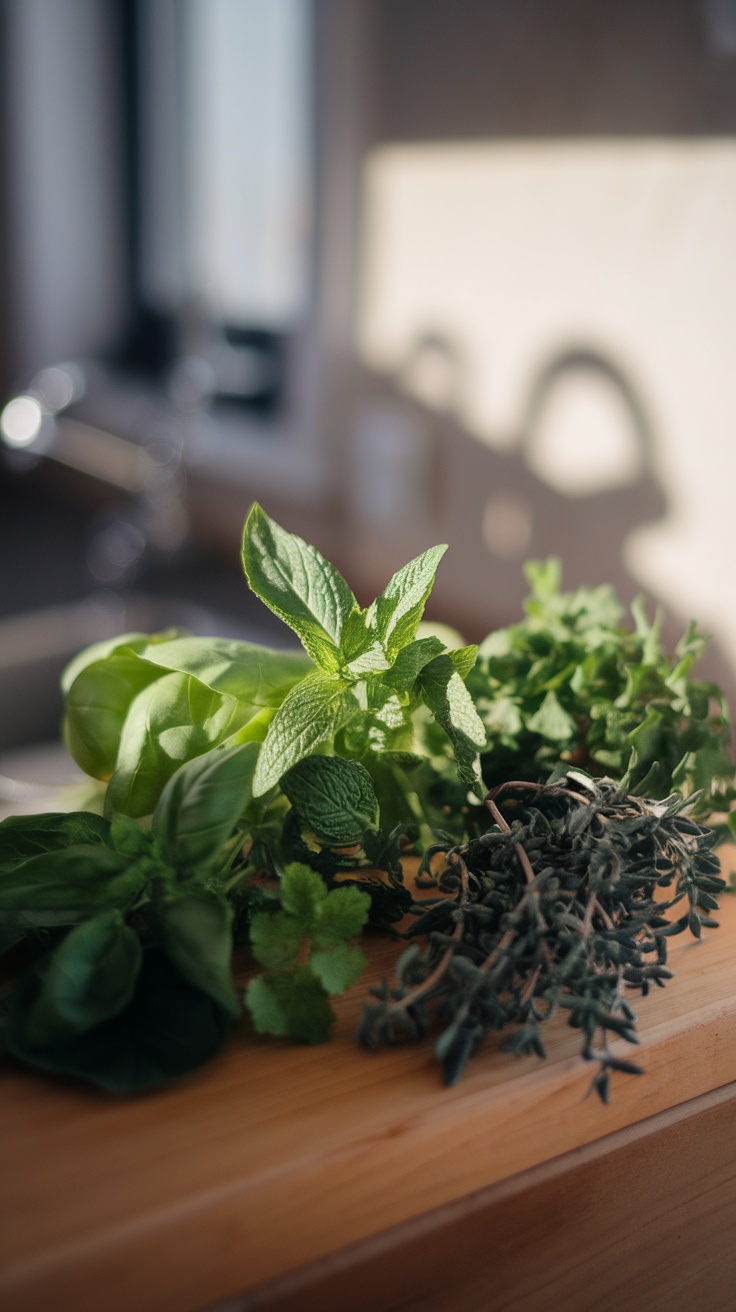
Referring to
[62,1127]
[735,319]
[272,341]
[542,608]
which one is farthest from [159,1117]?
[272,341]

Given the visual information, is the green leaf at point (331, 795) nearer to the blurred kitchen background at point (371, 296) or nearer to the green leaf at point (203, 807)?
the green leaf at point (203, 807)

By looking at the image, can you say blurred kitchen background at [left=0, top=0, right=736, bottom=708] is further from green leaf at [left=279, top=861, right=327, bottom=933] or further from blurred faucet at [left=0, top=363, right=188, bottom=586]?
green leaf at [left=279, top=861, right=327, bottom=933]

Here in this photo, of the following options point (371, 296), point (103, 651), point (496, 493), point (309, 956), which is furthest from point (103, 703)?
point (371, 296)

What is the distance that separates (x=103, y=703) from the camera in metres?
0.42

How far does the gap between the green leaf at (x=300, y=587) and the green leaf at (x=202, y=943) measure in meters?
0.10

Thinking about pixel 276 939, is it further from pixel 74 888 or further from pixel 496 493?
pixel 496 493

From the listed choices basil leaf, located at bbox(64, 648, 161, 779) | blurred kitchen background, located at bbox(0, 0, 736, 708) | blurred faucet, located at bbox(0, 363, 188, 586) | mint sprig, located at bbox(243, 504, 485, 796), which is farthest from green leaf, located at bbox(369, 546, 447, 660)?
blurred faucet, located at bbox(0, 363, 188, 586)

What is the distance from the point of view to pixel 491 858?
1.21 ft

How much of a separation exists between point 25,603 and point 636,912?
1.57 metres

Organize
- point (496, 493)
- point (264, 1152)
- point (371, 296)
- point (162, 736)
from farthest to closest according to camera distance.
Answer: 1. point (371, 296)
2. point (496, 493)
3. point (162, 736)
4. point (264, 1152)

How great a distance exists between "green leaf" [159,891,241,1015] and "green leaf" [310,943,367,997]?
0.03m

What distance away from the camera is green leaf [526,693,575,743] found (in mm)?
442

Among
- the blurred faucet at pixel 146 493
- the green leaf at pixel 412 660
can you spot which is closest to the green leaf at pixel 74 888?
the green leaf at pixel 412 660

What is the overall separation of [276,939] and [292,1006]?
2cm
